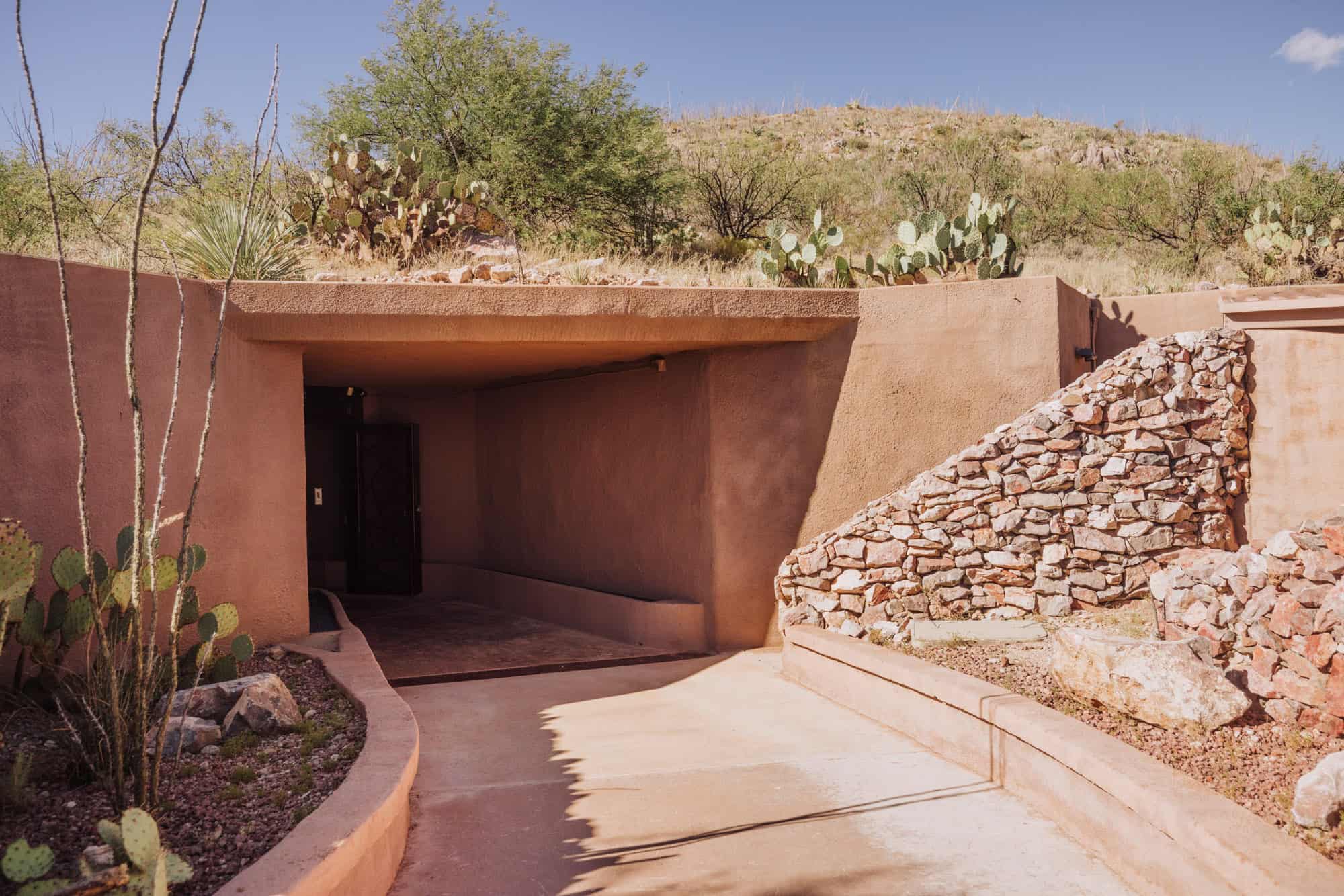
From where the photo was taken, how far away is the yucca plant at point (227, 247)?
320 inches

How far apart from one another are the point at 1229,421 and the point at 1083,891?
556cm

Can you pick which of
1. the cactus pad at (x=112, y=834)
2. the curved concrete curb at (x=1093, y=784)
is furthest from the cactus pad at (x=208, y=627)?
the curved concrete curb at (x=1093, y=784)

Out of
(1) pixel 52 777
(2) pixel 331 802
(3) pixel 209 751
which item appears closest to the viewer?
(2) pixel 331 802

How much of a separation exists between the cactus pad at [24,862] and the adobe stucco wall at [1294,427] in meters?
8.86

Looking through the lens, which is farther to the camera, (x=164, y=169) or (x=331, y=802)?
(x=164, y=169)

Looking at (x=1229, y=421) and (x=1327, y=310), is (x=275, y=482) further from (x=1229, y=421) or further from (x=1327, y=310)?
(x=1327, y=310)

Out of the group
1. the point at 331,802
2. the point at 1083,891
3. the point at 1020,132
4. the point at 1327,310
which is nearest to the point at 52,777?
the point at 331,802

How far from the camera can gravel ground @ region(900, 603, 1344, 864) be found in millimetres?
4188

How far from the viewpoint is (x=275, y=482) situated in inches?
322

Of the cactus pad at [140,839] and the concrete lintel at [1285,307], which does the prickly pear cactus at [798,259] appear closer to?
the concrete lintel at [1285,307]

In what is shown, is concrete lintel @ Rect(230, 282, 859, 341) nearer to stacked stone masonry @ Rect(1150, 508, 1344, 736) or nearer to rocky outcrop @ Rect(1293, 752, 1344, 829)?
stacked stone masonry @ Rect(1150, 508, 1344, 736)

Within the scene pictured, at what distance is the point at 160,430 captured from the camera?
7.20m

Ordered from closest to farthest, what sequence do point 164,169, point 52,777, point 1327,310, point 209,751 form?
point 52,777
point 209,751
point 1327,310
point 164,169

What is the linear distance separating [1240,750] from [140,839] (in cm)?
483
